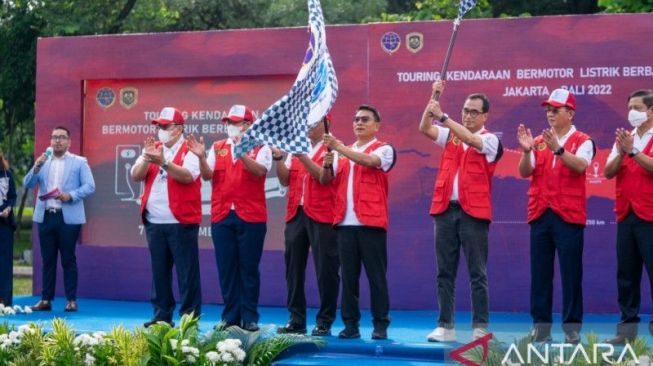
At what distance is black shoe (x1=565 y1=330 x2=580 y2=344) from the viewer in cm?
596

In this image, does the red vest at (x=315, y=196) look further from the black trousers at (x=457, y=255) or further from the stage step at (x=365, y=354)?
the stage step at (x=365, y=354)

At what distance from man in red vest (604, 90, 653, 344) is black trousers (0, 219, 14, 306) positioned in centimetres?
538

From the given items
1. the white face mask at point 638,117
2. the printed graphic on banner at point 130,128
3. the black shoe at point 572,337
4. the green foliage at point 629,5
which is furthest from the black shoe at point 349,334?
the green foliage at point 629,5

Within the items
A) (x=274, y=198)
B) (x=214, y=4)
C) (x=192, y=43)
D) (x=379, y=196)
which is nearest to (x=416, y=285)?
(x=274, y=198)

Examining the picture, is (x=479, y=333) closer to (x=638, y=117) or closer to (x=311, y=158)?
(x=638, y=117)

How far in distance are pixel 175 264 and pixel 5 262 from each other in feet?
7.83

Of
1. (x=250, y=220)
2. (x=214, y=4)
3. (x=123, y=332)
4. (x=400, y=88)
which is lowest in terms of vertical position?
(x=123, y=332)

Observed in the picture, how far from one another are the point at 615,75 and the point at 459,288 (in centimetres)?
227

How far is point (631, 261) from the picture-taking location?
7.37 metres

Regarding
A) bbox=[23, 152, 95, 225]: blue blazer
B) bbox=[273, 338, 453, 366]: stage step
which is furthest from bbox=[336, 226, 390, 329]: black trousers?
bbox=[23, 152, 95, 225]: blue blazer

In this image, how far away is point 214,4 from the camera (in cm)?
1939

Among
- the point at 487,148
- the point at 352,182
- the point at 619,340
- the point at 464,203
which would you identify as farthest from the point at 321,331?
the point at 619,340

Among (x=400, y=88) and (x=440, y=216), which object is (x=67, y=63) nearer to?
(x=400, y=88)

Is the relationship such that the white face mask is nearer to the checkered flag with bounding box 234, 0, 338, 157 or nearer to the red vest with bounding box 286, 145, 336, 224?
the checkered flag with bounding box 234, 0, 338, 157
